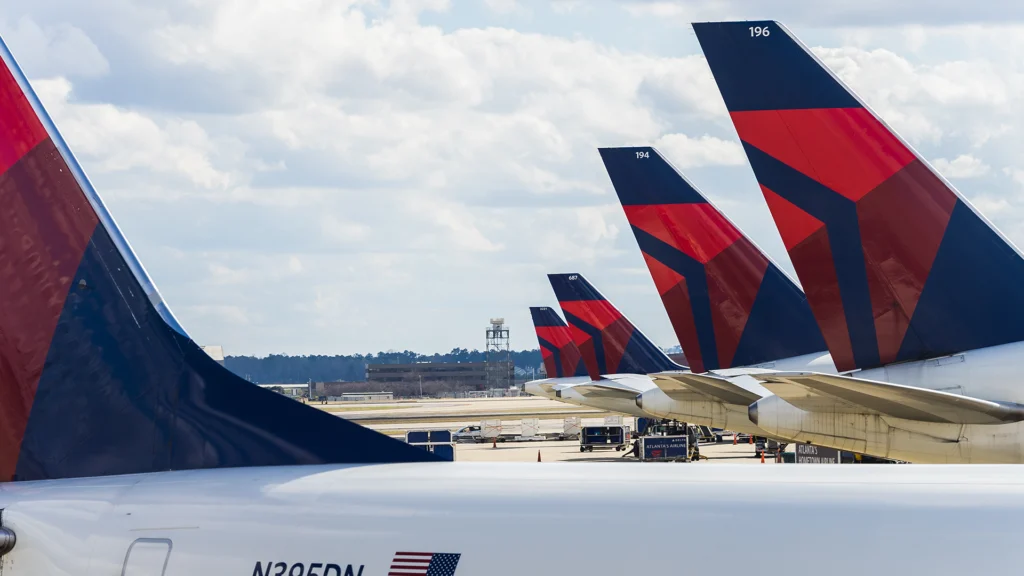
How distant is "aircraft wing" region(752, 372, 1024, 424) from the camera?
1275 centimetres

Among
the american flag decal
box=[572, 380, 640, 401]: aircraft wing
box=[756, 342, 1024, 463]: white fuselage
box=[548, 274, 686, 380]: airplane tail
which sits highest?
box=[548, 274, 686, 380]: airplane tail

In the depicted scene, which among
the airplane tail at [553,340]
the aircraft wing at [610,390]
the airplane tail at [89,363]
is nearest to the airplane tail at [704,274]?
the aircraft wing at [610,390]

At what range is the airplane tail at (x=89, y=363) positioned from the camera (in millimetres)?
8492

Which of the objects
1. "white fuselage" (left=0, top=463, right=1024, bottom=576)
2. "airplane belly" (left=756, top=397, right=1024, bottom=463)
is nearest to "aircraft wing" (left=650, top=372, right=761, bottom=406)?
"airplane belly" (left=756, top=397, right=1024, bottom=463)

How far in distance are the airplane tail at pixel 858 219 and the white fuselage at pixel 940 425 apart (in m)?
0.22

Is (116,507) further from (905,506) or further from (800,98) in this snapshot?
(800,98)

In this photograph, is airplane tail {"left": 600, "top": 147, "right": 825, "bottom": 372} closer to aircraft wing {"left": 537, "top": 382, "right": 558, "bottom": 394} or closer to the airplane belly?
the airplane belly

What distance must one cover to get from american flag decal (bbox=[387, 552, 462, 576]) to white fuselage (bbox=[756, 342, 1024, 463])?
9475 millimetres

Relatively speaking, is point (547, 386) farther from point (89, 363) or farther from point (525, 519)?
point (525, 519)

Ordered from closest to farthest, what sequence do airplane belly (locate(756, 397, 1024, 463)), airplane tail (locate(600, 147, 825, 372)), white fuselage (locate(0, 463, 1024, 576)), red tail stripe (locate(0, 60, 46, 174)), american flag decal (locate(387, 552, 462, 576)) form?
white fuselage (locate(0, 463, 1024, 576)) → american flag decal (locate(387, 552, 462, 576)) → red tail stripe (locate(0, 60, 46, 174)) → airplane belly (locate(756, 397, 1024, 463)) → airplane tail (locate(600, 147, 825, 372))

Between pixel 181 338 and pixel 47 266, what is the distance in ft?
3.92

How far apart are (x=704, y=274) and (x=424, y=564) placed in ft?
71.0

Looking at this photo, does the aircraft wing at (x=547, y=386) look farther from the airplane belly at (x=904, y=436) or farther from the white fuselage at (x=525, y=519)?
the white fuselage at (x=525, y=519)

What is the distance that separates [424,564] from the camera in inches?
248
